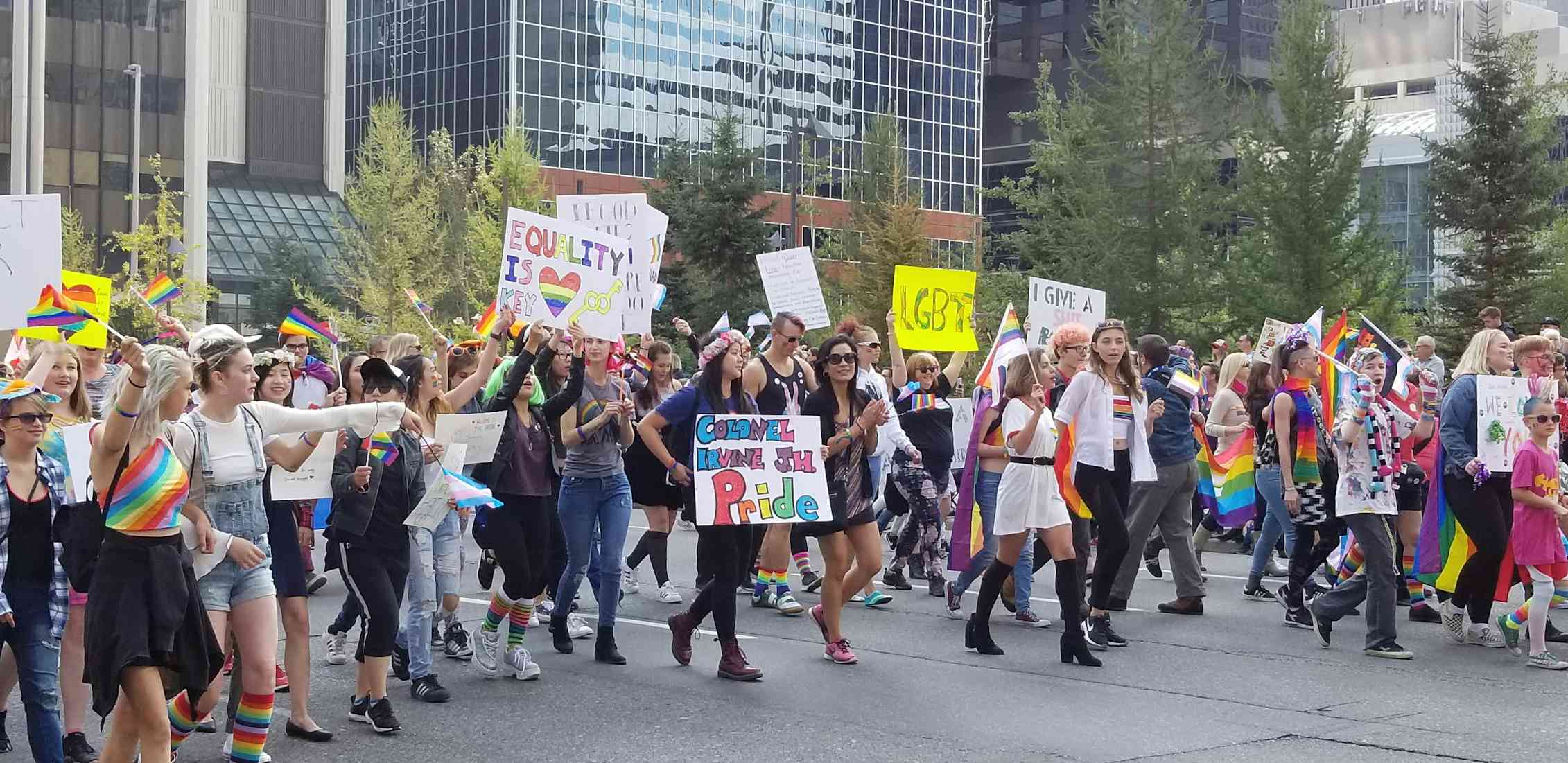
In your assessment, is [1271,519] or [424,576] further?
[1271,519]

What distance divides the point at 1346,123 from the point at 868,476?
26.0 metres

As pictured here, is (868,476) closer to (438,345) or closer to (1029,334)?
(438,345)

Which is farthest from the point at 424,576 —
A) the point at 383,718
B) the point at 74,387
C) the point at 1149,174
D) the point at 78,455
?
the point at 1149,174

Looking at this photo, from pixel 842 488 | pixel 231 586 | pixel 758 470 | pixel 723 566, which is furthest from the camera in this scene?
pixel 842 488

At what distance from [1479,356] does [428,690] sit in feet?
21.0

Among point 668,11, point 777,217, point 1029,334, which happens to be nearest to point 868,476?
point 1029,334

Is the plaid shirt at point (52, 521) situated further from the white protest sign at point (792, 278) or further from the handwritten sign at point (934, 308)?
the white protest sign at point (792, 278)

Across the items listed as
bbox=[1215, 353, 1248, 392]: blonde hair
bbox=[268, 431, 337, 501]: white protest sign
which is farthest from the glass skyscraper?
bbox=[268, 431, 337, 501]: white protest sign

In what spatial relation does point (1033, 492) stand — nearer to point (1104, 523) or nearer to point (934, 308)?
point (1104, 523)

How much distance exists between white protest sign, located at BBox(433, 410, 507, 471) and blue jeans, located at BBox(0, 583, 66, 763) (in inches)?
81.2

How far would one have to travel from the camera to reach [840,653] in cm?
957

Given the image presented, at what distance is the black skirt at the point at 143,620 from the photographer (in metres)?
5.82

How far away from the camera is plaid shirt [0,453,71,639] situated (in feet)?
21.7

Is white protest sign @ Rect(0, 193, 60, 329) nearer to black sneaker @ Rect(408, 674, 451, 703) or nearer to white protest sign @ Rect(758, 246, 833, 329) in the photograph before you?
black sneaker @ Rect(408, 674, 451, 703)
